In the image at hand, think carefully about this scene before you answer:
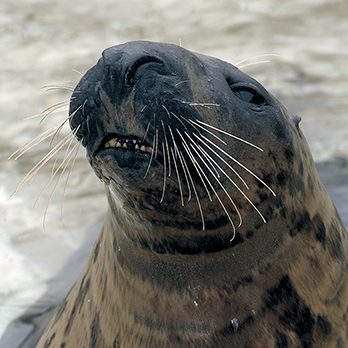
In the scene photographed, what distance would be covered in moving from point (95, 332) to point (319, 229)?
0.81m

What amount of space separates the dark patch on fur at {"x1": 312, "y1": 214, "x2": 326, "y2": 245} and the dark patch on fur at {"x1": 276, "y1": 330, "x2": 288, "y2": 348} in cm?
33

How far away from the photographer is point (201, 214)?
2.83 metres

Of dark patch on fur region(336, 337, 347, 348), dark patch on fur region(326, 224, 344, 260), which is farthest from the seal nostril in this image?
dark patch on fur region(336, 337, 347, 348)

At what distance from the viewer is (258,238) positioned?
2.99 meters

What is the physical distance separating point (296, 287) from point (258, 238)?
22cm

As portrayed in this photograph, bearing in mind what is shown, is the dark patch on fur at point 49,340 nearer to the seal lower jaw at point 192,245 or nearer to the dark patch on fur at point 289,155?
the seal lower jaw at point 192,245

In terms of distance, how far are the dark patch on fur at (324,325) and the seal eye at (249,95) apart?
71 cm

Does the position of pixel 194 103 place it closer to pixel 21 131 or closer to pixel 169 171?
pixel 169 171

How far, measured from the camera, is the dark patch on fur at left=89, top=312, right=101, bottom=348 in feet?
10.5

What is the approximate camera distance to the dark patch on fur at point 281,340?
9.96ft

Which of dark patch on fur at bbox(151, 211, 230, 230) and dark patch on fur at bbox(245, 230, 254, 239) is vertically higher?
dark patch on fur at bbox(151, 211, 230, 230)

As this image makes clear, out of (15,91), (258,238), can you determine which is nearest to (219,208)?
(258,238)

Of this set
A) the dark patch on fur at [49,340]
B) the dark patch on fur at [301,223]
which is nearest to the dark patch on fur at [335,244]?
the dark patch on fur at [301,223]

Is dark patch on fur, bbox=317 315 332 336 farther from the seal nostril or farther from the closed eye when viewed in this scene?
the seal nostril
